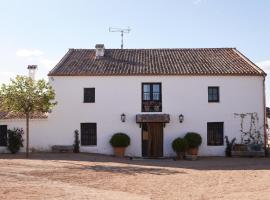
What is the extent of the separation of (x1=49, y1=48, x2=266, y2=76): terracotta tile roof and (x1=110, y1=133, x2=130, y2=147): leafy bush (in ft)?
12.3

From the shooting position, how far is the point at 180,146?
25344 millimetres

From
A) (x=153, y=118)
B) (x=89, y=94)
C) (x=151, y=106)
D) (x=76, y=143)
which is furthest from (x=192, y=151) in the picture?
(x=89, y=94)

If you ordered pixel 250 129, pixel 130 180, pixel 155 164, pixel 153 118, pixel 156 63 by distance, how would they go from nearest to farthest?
pixel 130 180 < pixel 155 164 < pixel 153 118 < pixel 250 129 < pixel 156 63

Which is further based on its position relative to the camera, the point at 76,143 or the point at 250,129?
the point at 250,129

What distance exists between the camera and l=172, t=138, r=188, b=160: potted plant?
25359 mm

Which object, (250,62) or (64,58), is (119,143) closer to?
(64,58)

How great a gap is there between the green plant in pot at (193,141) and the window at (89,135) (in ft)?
18.0

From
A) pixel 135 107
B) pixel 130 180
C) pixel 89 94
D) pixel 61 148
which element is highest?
pixel 89 94

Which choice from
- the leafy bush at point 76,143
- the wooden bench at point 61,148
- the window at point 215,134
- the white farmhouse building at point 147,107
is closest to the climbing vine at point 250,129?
the white farmhouse building at point 147,107

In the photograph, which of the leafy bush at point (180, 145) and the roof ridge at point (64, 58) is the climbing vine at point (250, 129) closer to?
the leafy bush at point (180, 145)

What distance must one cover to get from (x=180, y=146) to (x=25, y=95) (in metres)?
9.09

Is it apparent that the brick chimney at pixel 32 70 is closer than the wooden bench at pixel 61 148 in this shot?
No

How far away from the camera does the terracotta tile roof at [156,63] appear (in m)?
26.9

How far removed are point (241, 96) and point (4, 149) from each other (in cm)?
1467
